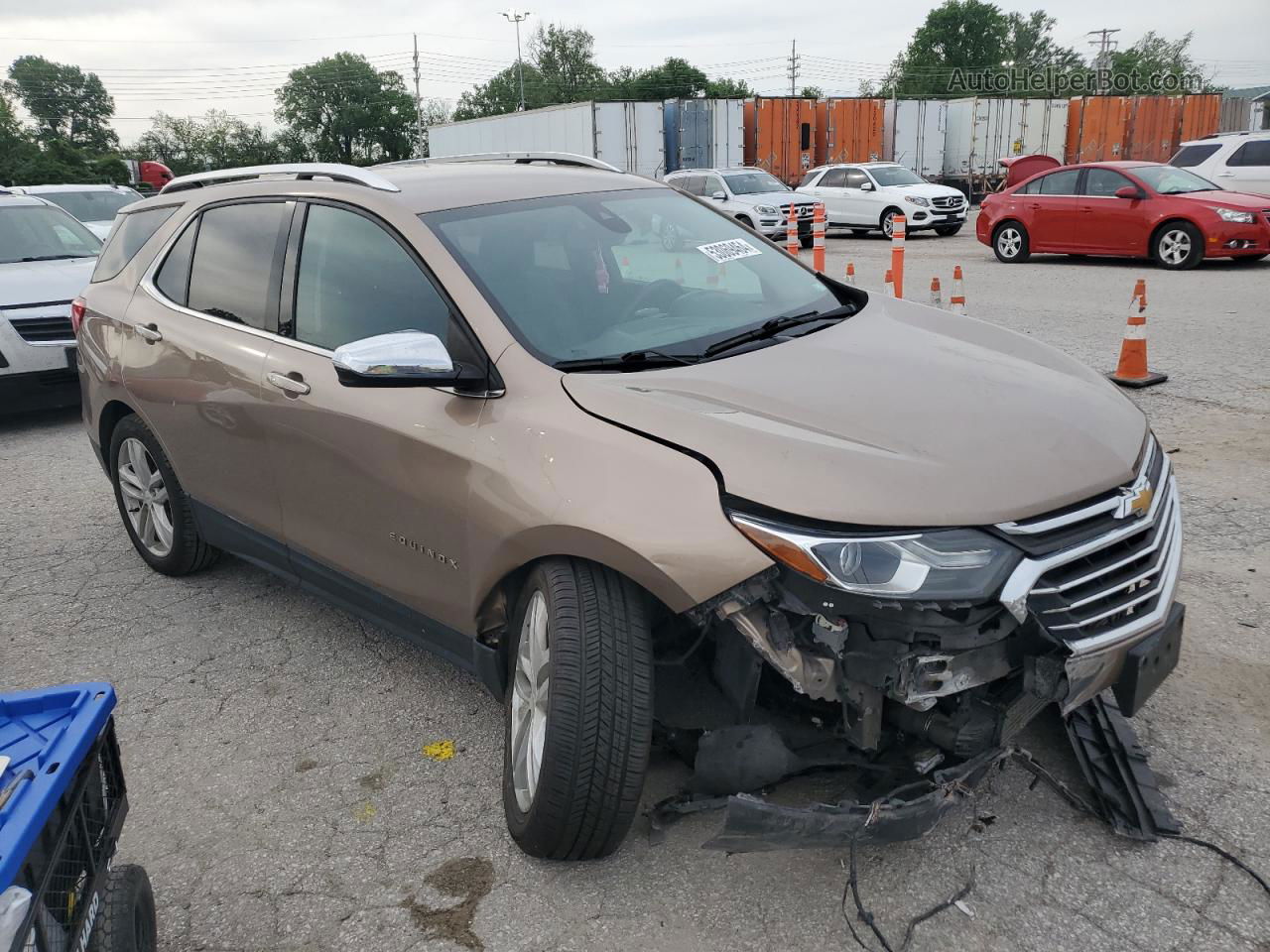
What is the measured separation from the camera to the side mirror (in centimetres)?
280

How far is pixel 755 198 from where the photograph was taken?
20.8 metres

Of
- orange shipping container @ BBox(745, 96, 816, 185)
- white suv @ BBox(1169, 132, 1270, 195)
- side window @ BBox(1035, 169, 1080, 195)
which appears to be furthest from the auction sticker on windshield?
orange shipping container @ BBox(745, 96, 816, 185)

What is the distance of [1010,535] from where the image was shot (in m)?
2.31

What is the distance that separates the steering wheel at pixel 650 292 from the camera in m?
3.27

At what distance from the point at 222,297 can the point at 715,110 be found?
27761 millimetres

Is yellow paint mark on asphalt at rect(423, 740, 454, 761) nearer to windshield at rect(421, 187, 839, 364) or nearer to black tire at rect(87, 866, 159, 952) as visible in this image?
black tire at rect(87, 866, 159, 952)

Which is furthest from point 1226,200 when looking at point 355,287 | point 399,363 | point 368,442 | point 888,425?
point 399,363

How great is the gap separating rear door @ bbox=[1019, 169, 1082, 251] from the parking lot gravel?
38.1 feet

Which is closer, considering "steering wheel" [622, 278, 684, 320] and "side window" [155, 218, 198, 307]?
"steering wheel" [622, 278, 684, 320]

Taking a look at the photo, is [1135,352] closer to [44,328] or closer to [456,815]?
[456,815]

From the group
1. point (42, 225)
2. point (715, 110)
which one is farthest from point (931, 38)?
point (42, 225)

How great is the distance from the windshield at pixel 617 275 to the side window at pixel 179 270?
1.56 meters

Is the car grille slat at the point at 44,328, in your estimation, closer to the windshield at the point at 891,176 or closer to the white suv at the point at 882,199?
the white suv at the point at 882,199

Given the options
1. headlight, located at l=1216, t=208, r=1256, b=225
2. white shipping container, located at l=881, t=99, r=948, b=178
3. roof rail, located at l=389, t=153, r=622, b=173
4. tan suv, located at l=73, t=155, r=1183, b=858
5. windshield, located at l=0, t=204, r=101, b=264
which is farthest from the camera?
white shipping container, located at l=881, t=99, r=948, b=178
